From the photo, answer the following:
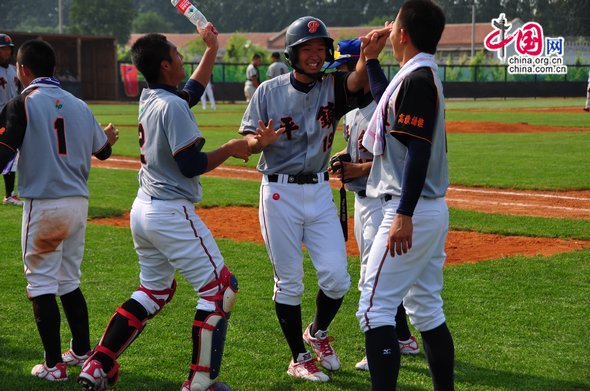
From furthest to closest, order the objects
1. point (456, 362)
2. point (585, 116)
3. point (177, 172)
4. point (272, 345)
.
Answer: point (585, 116) → point (272, 345) → point (456, 362) → point (177, 172)

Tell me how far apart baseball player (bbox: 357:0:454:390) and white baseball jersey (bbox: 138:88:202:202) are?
97cm

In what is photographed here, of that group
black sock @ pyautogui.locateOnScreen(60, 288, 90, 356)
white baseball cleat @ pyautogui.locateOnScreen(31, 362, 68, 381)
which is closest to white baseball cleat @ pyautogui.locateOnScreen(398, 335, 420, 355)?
black sock @ pyautogui.locateOnScreen(60, 288, 90, 356)

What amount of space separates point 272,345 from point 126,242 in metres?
3.90

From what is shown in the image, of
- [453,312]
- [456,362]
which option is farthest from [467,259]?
[456,362]

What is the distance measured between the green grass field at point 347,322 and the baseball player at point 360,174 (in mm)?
210

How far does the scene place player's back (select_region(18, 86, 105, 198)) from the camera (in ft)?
15.8

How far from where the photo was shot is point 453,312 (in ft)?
20.5

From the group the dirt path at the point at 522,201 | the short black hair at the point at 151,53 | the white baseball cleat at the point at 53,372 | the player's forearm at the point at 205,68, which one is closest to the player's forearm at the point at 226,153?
the short black hair at the point at 151,53

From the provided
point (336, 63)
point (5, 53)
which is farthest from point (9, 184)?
point (336, 63)

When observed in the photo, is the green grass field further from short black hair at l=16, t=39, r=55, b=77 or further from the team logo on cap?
the team logo on cap

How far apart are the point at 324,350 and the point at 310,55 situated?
71.7 inches

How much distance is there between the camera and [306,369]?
4.98 metres

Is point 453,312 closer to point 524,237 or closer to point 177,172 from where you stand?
point 177,172

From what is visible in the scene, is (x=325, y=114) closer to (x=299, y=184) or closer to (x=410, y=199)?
(x=299, y=184)
